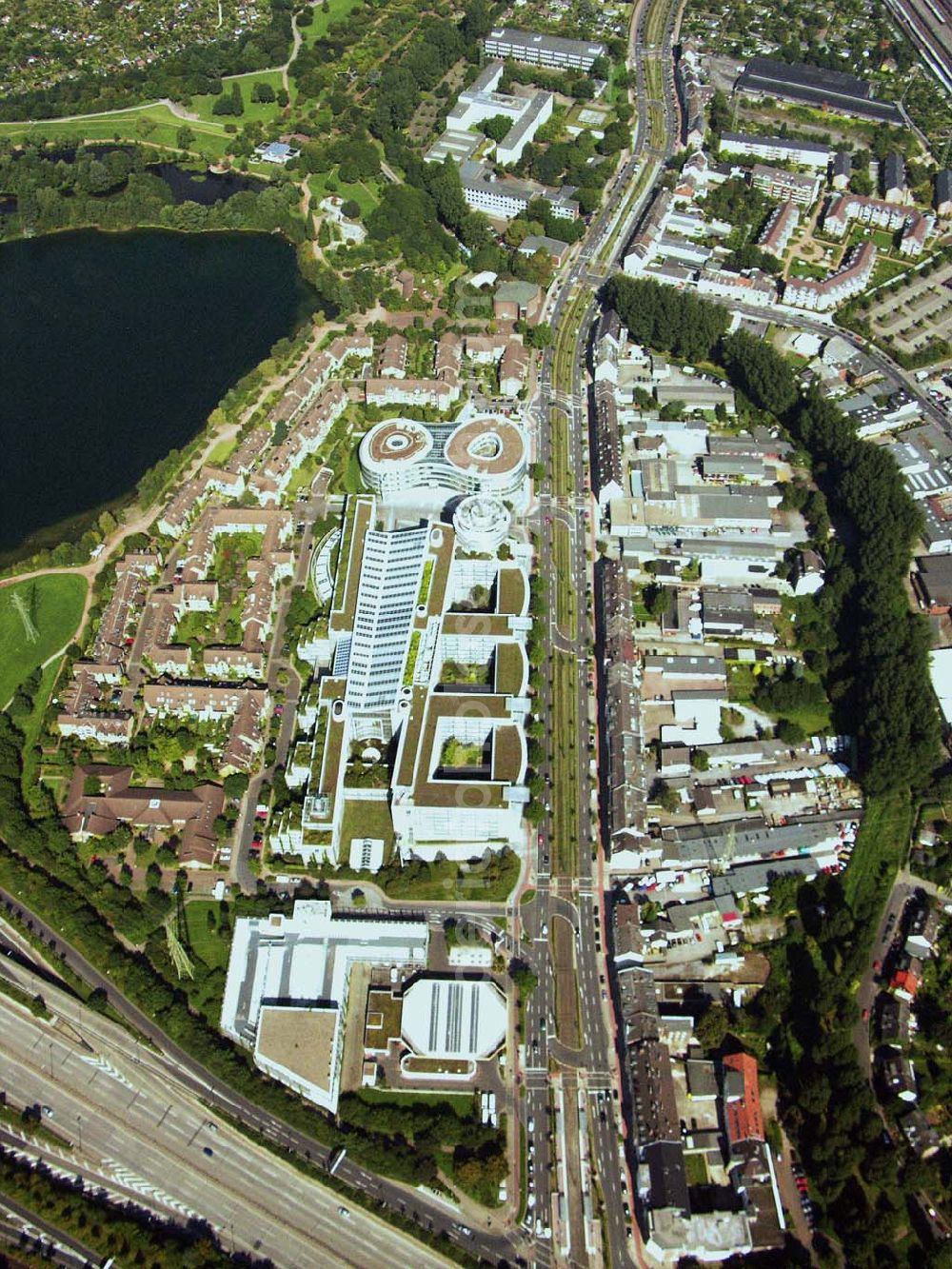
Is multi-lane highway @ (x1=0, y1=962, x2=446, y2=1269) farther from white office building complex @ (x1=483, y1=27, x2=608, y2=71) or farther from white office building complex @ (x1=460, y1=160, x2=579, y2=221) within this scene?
white office building complex @ (x1=483, y1=27, x2=608, y2=71)

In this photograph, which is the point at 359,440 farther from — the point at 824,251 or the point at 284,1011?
the point at 824,251

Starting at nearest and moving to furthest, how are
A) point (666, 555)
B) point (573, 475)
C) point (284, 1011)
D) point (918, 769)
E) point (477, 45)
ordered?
1. point (284, 1011)
2. point (918, 769)
3. point (666, 555)
4. point (573, 475)
5. point (477, 45)

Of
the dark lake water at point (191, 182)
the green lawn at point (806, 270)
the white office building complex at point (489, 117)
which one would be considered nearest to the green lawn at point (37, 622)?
the dark lake water at point (191, 182)

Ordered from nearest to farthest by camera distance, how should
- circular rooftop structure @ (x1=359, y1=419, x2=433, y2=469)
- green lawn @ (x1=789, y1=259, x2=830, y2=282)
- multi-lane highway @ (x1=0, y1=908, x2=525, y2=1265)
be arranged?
multi-lane highway @ (x1=0, y1=908, x2=525, y2=1265)
circular rooftop structure @ (x1=359, y1=419, x2=433, y2=469)
green lawn @ (x1=789, y1=259, x2=830, y2=282)

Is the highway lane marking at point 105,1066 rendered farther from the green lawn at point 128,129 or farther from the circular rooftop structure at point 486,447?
the green lawn at point 128,129

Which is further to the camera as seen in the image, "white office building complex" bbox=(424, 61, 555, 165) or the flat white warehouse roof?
"white office building complex" bbox=(424, 61, 555, 165)

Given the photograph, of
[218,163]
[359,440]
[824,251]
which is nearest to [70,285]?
[218,163]

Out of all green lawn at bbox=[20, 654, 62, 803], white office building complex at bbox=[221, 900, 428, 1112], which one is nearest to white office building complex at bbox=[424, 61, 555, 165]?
green lawn at bbox=[20, 654, 62, 803]
